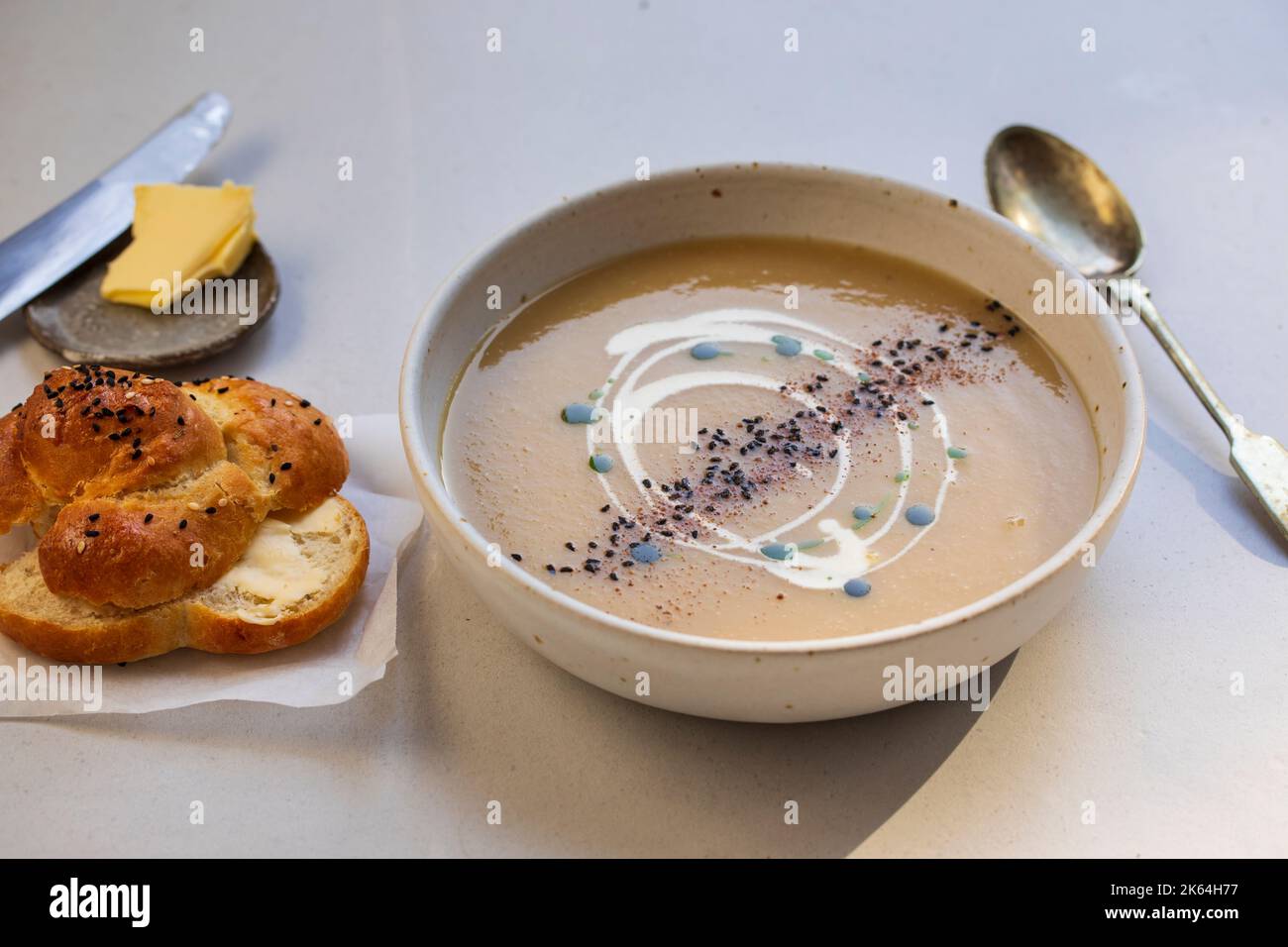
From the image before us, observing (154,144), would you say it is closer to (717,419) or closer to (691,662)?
(717,419)

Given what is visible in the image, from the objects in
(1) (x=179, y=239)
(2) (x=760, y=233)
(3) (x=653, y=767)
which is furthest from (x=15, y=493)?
(2) (x=760, y=233)

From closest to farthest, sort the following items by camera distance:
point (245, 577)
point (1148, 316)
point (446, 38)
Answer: point (245, 577), point (1148, 316), point (446, 38)

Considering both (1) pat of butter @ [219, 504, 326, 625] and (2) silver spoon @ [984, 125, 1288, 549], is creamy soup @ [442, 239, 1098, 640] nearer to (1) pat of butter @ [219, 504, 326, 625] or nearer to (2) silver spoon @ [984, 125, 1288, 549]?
(1) pat of butter @ [219, 504, 326, 625]

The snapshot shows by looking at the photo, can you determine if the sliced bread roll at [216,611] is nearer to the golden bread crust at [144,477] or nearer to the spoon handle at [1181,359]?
the golden bread crust at [144,477]

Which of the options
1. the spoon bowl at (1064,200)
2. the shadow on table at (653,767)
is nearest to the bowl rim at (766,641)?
the shadow on table at (653,767)

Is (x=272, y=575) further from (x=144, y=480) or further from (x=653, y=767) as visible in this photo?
(x=653, y=767)

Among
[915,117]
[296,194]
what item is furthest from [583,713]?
[915,117]

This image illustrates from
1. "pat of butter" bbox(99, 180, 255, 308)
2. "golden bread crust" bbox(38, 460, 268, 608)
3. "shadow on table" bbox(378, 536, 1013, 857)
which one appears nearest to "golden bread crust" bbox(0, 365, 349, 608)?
"golden bread crust" bbox(38, 460, 268, 608)
